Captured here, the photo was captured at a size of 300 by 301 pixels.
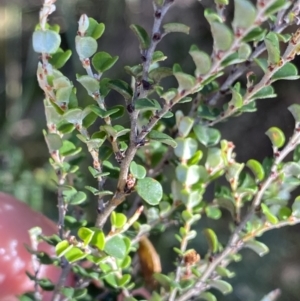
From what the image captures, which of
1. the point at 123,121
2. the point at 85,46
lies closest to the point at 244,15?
the point at 85,46

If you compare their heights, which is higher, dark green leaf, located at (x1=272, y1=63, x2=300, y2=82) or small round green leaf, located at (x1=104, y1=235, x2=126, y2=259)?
dark green leaf, located at (x1=272, y1=63, x2=300, y2=82)

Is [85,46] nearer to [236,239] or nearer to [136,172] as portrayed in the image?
[136,172]

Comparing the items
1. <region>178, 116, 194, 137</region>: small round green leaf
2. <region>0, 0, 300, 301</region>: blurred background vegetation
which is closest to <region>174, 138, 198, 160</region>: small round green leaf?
<region>178, 116, 194, 137</region>: small round green leaf

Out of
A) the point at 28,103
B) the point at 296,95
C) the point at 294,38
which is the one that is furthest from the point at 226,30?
the point at 28,103

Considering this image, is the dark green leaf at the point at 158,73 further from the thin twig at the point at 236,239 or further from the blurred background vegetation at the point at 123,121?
the blurred background vegetation at the point at 123,121

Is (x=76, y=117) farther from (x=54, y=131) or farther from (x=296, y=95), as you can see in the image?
(x=296, y=95)

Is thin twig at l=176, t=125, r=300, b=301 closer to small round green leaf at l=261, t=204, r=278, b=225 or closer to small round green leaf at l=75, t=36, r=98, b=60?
small round green leaf at l=261, t=204, r=278, b=225
